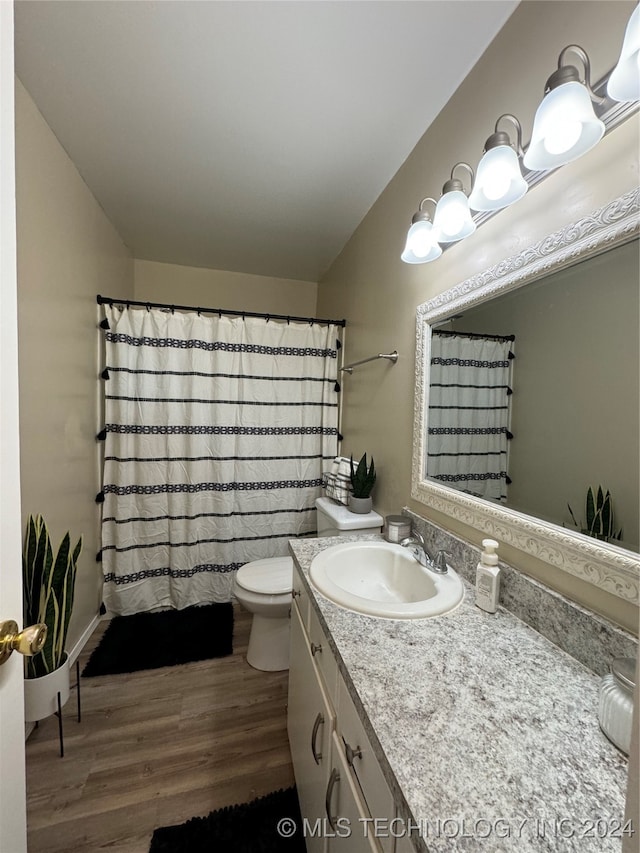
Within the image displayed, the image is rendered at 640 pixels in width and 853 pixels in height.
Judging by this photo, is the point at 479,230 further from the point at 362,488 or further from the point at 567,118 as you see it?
the point at 362,488

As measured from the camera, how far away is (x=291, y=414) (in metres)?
2.32

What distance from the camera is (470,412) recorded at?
1.13m

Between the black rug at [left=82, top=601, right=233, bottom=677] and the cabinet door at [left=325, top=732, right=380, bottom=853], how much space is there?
4.16 ft

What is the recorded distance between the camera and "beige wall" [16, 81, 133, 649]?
1.28 meters

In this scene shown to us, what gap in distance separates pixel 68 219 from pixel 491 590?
2.26 m

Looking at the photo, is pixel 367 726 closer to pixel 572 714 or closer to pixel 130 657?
pixel 572 714

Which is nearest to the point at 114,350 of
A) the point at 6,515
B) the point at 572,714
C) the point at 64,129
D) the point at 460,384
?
the point at 64,129

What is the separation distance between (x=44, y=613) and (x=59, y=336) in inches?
45.8

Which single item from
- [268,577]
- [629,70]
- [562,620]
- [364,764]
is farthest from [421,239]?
[268,577]

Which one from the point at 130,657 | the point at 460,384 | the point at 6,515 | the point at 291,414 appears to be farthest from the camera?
the point at 291,414

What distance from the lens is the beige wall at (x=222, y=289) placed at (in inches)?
106

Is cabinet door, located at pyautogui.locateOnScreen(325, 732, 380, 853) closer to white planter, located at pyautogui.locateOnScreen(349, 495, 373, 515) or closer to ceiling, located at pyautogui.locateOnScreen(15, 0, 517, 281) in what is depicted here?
white planter, located at pyautogui.locateOnScreen(349, 495, 373, 515)

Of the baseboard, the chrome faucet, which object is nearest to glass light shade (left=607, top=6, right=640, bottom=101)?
the chrome faucet

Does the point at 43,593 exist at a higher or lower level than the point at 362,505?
lower
